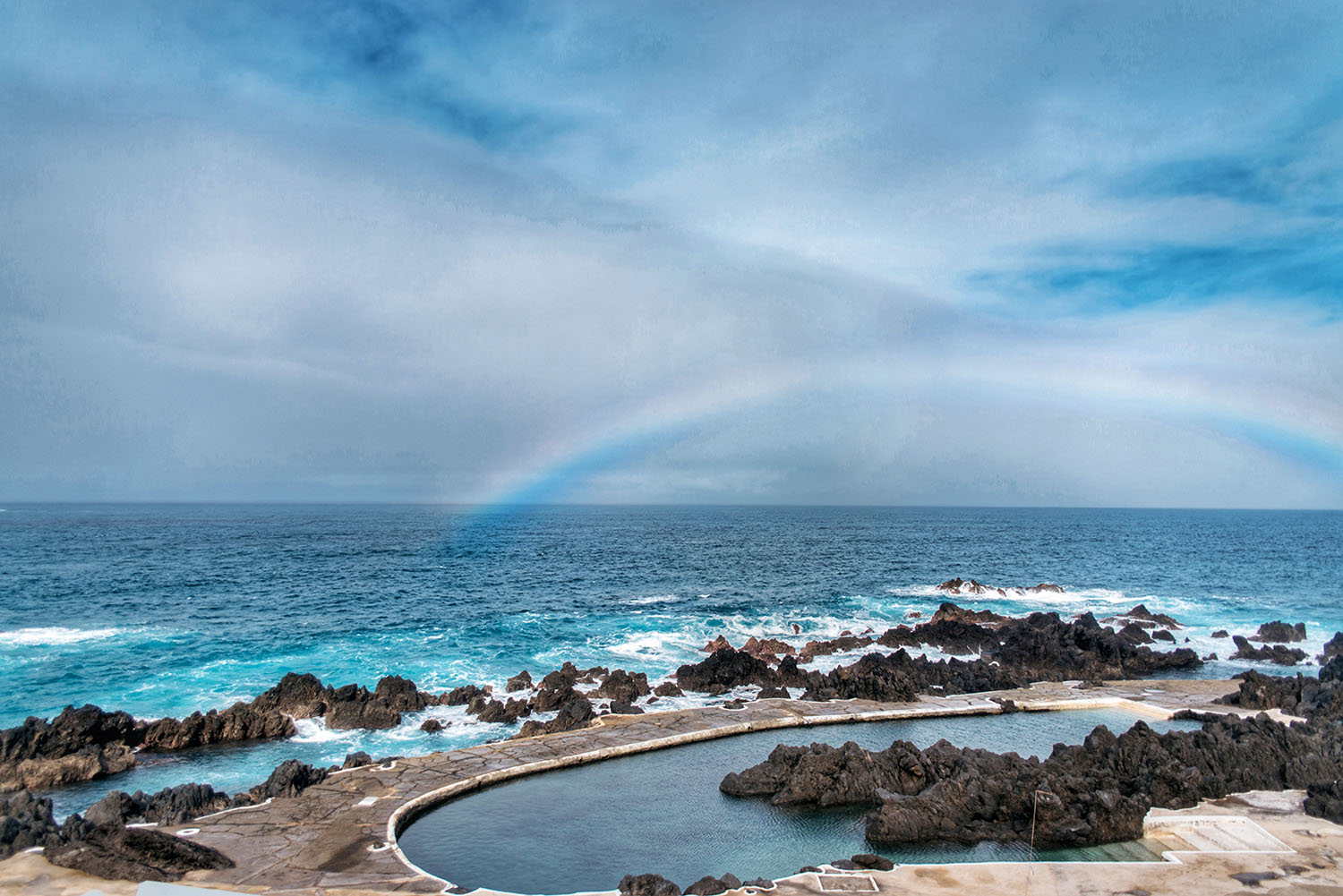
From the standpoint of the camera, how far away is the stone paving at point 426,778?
15867 millimetres

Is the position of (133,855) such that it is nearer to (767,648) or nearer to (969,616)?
(767,648)

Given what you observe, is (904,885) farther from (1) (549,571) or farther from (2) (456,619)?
(1) (549,571)

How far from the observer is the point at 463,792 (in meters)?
21.7

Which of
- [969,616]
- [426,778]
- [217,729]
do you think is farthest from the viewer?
[969,616]

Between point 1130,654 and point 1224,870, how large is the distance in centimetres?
2854

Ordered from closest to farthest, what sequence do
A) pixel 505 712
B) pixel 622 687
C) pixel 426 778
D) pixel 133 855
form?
1. pixel 133 855
2. pixel 426 778
3. pixel 505 712
4. pixel 622 687

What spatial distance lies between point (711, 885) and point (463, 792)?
9271mm

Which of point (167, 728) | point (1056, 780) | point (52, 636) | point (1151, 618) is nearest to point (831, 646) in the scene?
point (1056, 780)

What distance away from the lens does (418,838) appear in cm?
1875

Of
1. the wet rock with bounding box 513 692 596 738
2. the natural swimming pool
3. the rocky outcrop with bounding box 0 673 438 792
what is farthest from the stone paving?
the rocky outcrop with bounding box 0 673 438 792

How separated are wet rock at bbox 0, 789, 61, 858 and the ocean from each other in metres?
5.33

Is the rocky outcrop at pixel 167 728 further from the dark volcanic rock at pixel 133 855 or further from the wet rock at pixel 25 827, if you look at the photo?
the dark volcanic rock at pixel 133 855

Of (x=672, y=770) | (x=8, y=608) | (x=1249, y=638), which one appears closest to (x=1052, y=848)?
(x=672, y=770)

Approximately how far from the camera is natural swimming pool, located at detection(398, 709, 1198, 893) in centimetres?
1725
